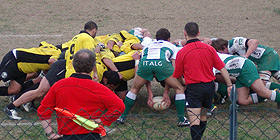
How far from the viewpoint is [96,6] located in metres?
15.9

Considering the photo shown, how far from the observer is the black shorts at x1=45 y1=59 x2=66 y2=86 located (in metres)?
6.02

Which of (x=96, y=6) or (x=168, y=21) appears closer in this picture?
(x=168, y=21)

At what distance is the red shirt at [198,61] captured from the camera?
5.05 m

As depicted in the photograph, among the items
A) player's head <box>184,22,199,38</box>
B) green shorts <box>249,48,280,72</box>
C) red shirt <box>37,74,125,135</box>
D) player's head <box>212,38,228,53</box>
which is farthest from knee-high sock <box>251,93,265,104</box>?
red shirt <box>37,74,125,135</box>

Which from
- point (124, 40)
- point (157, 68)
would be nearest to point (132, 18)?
point (124, 40)

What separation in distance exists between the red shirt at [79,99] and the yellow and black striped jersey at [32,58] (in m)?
3.04

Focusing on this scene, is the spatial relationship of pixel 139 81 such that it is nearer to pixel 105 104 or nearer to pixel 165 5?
pixel 105 104

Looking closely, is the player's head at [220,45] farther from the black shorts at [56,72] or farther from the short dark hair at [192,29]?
the black shorts at [56,72]

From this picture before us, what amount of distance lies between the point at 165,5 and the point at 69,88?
1285cm

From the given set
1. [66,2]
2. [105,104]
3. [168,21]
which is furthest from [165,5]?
[105,104]

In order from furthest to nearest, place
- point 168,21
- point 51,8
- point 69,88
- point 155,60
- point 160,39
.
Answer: point 51,8 < point 168,21 < point 160,39 < point 155,60 < point 69,88

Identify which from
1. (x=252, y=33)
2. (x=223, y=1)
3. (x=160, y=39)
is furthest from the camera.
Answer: (x=223, y=1)

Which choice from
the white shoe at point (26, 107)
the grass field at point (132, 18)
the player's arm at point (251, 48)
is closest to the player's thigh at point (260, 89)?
the player's arm at point (251, 48)

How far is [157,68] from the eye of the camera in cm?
592
